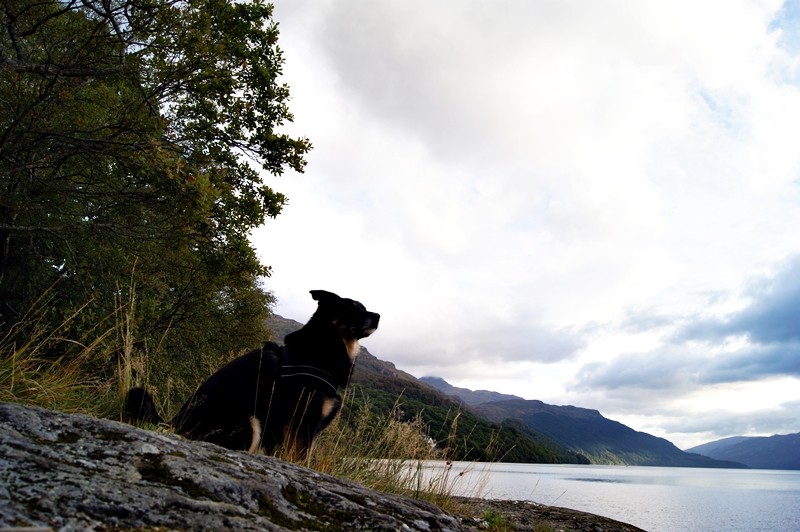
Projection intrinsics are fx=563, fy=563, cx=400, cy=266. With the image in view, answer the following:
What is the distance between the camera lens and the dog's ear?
7.25 meters

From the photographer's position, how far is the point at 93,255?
15.6 m

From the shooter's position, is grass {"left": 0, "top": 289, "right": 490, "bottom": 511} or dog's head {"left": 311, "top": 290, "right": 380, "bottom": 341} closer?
grass {"left": 0, "top": 289, "right": 490, "bottom": 511}

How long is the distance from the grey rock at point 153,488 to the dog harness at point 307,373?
2.74 m

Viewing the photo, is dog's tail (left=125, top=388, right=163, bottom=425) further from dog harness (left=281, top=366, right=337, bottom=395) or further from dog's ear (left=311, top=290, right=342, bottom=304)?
dog's ear (left=311, top=290, right=342, bottom=304)

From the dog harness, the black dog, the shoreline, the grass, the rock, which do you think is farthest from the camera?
the shoreline

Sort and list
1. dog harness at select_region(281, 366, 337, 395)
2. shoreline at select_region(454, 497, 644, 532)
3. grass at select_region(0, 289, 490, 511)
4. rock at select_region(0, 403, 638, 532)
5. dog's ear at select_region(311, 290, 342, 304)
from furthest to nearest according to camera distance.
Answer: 1. shoreline at select_region(454, 497, 644, 532)
2. dog's ear at select_region(311, 290, 342, 304)
3. grass at select_region(0, 289, 490, 511)
4. dog harness at select_region(281, 366, 337, 395)
5. rock at select_region(0, 403, 638, 532)

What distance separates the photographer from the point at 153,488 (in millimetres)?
2605

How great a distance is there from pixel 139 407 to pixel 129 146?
6469mm

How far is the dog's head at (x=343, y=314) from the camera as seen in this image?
7.30m

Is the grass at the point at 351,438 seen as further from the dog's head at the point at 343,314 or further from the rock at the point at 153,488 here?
the rock at the point at 153,488

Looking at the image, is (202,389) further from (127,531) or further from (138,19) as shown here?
(138,19)

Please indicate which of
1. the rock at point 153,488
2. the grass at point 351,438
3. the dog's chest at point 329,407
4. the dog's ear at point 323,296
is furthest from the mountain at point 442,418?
the rock at point 153,488

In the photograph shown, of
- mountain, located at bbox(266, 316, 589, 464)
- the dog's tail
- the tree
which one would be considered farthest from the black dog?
the tree

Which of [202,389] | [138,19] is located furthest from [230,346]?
[202,389]
